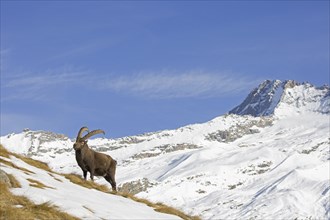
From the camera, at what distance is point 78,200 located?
15.5 m

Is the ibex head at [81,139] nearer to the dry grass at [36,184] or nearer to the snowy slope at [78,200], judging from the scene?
the snowy slope at [78,200]

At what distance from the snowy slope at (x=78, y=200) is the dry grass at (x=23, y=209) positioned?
426 millimetres

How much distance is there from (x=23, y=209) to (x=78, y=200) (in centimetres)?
335

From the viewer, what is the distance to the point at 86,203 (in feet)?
50.4

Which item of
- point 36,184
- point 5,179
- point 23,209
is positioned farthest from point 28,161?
point 23,209

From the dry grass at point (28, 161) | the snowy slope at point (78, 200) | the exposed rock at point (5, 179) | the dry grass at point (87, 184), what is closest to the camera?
the snowy slope at point (78, 200)

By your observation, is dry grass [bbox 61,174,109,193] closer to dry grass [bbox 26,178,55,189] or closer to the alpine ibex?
the alpine ibex

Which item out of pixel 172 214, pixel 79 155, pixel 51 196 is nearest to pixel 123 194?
pixel 172 214

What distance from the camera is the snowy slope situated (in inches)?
552

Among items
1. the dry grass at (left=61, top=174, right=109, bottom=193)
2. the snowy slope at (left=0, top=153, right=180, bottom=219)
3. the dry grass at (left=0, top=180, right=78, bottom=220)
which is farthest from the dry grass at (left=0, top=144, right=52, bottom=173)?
the dry grass at (left=0, top=180, right=78, bottom=220)

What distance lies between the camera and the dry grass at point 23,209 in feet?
37.0

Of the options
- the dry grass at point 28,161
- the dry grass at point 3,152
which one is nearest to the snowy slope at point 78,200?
the dry grass at point 3,152

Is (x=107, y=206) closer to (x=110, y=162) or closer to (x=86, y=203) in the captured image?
(x=86, y=203)

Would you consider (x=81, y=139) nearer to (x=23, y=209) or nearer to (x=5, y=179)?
(x=5, y=179)
